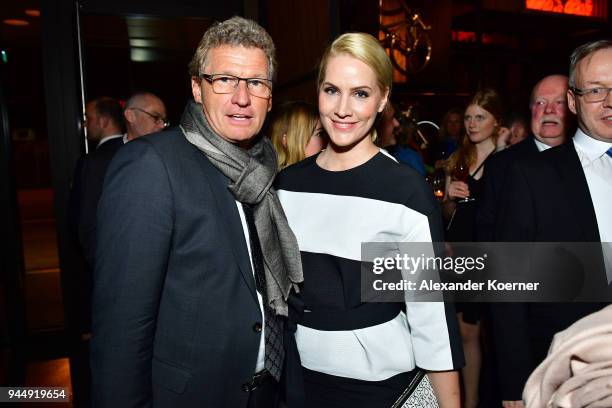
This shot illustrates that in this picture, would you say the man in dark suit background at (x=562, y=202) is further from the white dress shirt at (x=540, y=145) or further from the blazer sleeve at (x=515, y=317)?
the white dress shirt at (x=540, y=145)

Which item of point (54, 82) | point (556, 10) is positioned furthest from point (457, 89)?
point (54, 82)

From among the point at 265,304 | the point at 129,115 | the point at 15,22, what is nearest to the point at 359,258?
the point at 265,304

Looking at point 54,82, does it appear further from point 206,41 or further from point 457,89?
point 457,89

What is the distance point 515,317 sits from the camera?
5.57 ft

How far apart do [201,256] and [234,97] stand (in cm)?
48

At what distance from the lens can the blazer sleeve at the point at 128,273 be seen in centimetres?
113

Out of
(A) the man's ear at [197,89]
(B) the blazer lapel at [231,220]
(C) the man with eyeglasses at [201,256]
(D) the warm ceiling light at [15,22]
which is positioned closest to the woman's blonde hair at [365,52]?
(C) the man with eyeglasses at [201,256]

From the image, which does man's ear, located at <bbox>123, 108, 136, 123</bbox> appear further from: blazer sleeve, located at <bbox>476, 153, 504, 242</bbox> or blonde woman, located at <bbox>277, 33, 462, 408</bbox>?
blazer sleeve, located at <bbox>476, 153, 504, 242</bbox>

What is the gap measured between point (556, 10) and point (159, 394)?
244 inches

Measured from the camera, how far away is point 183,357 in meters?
1.24

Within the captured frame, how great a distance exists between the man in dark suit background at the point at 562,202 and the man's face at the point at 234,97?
993 millimetres

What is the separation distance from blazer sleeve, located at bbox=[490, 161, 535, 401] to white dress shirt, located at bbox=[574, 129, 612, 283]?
22cm

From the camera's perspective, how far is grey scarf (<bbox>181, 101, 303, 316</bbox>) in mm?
1337

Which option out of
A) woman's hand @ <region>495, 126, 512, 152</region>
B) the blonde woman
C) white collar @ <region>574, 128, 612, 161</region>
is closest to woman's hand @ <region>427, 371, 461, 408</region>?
the blonde woman
